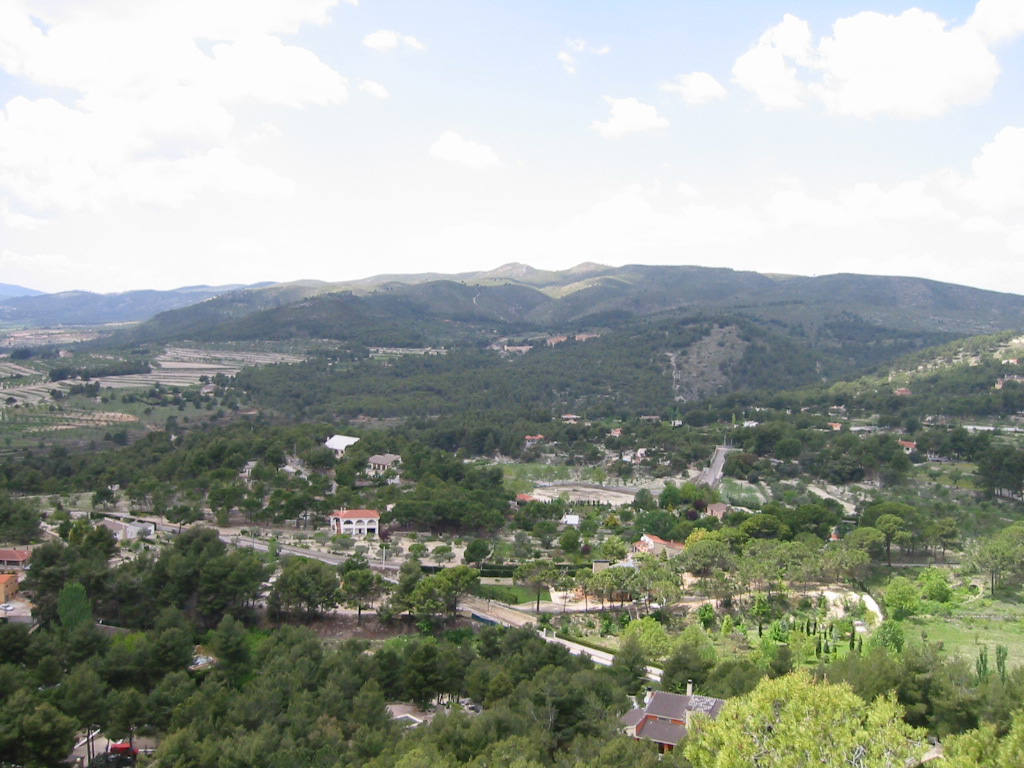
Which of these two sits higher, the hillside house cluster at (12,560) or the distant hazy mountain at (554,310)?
the distant hazy mountain at (554,310)

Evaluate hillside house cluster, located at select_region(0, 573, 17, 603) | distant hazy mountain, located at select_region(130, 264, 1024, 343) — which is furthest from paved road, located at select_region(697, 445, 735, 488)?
distant hazy mountain, located at select_region(130, 264, 1024, 343)

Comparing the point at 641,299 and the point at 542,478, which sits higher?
the point at 641,299

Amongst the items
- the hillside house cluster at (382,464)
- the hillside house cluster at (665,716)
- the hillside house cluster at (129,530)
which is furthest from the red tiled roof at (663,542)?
the hillside house cluster at (129,530)

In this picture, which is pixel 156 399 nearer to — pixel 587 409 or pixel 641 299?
pixel 587 409

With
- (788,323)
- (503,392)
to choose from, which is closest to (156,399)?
(503,392)

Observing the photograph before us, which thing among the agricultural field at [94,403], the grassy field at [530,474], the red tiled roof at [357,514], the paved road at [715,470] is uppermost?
the agricultural field at [94,403]

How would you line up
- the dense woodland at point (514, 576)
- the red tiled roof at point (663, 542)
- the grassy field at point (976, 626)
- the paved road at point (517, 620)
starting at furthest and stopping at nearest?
1. the red tiled roof at point (663, 542)
2. the grassy field at point (976, 626)
3. the paved road at point (517, 620)
4. the dense woodland at point (514, 576)

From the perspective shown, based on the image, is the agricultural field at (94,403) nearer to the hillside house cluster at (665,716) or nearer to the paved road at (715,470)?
the paved road at (715,470)

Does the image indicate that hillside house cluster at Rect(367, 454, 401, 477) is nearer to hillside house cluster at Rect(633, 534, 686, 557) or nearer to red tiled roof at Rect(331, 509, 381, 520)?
red tiled roof at Rect(331, 509, 381, 520)
